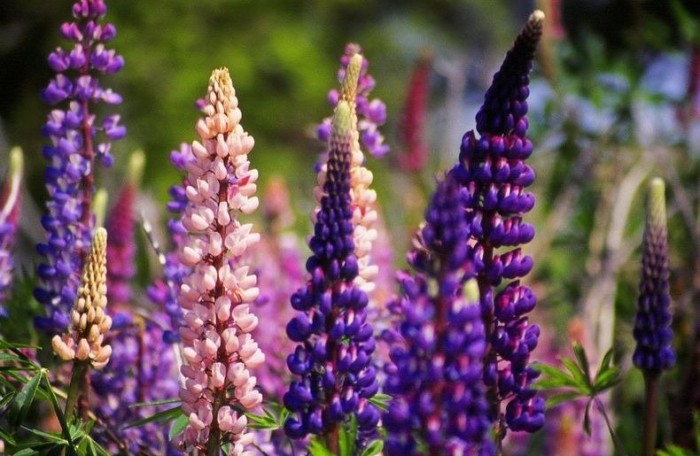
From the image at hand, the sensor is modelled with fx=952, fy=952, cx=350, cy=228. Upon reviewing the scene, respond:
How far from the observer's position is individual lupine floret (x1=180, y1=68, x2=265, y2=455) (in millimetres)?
1256

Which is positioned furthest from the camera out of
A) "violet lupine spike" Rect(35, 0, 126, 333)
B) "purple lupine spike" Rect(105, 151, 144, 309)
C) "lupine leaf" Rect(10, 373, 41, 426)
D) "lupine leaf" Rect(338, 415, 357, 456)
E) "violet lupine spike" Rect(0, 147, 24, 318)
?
"purple lupine spike" Rect(105, 151, 144, 309)

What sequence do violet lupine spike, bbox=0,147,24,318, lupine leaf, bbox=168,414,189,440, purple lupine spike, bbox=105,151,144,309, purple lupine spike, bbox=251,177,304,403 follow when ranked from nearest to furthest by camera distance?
lupine leaf, bbox=168,414,189,440
violet lupine spike, bbox=0,147,24,318
purple lupine spike, bbox=251,177,304,403
purple lupine spike, bbox=105,151,144,309

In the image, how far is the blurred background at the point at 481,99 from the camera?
3.17 metres

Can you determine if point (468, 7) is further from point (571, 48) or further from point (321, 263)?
point (321, 263)

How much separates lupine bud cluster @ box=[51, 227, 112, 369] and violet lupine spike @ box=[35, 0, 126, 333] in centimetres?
31

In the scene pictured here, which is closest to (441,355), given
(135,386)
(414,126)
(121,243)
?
(135,386)

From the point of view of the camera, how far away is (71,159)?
5.48 ft

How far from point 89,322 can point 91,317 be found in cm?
1

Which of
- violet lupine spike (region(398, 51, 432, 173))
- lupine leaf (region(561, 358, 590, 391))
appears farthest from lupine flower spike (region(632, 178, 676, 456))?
violet lupine spike (region(398, 51, 432, 173))

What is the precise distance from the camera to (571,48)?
4230 mm

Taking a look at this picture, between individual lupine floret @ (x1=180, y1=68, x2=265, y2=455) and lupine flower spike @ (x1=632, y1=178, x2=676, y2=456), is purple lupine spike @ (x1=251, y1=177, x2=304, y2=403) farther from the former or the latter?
lupine flower spike @ (x1=632, y1=178, x2=676, y2=456)

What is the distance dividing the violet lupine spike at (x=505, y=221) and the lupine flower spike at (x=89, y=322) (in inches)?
19.6

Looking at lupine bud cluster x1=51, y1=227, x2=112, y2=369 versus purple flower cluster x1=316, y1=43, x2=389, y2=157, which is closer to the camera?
lupine bud cluster x1=51, y1=227, x2=112, y2=369

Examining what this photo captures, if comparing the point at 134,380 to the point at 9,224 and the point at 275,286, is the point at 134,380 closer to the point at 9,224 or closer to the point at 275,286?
the point at 9,224
